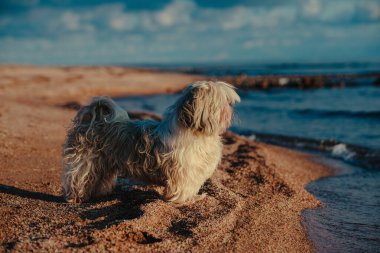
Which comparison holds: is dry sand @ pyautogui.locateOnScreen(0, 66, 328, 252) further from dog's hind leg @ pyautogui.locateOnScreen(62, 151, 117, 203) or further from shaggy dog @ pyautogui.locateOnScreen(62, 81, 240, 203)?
shaggy dog @ pyautogui.locateOnScreen(62, 81, 240, 203)

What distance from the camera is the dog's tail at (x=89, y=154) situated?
629cm

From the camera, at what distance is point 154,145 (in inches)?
238

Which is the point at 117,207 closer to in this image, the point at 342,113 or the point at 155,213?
the point at 155,213

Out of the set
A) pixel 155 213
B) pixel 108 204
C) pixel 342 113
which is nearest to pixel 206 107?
pixel 155 213

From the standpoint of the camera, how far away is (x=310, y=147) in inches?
542

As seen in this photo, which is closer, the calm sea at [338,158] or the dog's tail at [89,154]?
the calm sea at [338,158]

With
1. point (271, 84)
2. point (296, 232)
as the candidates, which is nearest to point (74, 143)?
point (296, 232)

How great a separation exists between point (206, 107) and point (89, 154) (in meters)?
1.84

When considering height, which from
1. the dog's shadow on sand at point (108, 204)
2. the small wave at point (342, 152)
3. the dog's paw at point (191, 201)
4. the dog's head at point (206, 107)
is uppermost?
the dog's head at point (206, 107)

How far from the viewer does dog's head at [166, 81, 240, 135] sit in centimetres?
555

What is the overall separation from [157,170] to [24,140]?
571cm

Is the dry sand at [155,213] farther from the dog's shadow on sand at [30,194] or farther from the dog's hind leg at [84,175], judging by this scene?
the dog's hind leg at [84,175]

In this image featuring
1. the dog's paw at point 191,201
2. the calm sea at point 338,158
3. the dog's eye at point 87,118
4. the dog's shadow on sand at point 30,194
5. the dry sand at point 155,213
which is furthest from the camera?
the dog's shadow on sand at point 30,194

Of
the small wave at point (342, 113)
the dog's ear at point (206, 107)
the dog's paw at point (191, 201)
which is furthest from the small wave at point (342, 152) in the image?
the small wave at point (342, 113)
